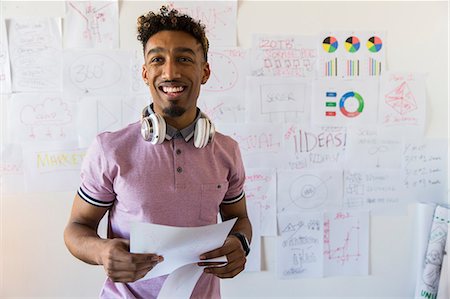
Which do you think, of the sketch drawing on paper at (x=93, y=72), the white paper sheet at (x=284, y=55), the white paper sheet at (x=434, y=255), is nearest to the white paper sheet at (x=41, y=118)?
the sketch drawing on paper at (x=93, y=72)

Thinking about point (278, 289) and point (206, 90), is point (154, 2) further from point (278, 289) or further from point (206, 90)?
point (278, 289)

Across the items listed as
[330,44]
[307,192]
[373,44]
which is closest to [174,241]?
[307,192]

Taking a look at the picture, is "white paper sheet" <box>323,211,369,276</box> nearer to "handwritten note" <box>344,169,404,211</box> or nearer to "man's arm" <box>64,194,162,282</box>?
"handwritten note" <box>344,169,404,211</box>

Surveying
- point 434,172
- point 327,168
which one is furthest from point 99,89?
point 434,172

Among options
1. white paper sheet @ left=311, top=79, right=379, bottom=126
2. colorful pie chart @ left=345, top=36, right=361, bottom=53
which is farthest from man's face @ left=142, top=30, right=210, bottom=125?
colorful pie chart @ left=345, top=36, right=361, bottom=53

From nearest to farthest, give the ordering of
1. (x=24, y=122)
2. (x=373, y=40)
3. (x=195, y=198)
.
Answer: (x=195, y=198)
(x=24, y=122)
(x=373, y=40)

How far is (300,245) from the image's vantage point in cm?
172

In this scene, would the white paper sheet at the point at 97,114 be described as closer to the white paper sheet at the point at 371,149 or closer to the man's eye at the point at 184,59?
the man's eye at the point at 184,59

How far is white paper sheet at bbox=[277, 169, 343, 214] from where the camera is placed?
170cm

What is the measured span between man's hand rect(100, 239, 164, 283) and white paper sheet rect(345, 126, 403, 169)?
122 cm

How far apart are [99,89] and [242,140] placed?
2.22 feet

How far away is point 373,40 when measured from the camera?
1700 mm

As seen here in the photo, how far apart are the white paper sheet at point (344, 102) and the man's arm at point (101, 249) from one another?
3.69 feet

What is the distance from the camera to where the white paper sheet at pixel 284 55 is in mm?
1648
